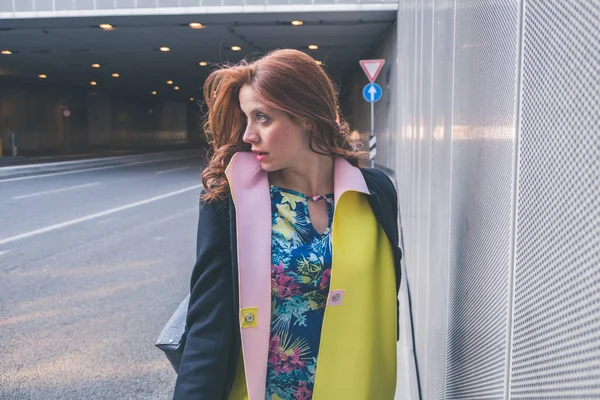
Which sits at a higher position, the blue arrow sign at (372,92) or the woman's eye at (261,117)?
the blue arrow sign at (372,92)

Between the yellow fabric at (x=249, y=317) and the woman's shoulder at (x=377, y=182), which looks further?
the woman's shoulder at (x=377, y=182)

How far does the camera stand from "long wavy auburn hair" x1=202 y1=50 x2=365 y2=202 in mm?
1725

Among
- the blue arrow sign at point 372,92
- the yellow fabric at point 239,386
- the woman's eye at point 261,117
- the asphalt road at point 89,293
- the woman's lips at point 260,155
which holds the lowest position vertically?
the asphalt road at point 89,293

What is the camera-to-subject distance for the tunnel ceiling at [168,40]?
17.6 meters

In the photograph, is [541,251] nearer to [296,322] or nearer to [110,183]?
[296,322]

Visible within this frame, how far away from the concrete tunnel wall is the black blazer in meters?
33.2

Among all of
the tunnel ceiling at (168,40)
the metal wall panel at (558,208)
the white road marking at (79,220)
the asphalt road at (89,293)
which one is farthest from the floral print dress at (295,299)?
the tunnel ceiling at (168,40)

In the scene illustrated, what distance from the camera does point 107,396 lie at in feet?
12.9

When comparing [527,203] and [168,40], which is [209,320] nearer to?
[527,203]

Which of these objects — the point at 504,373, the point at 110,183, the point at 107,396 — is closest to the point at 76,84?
the point at 110,183

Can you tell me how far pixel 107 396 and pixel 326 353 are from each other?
2739mm

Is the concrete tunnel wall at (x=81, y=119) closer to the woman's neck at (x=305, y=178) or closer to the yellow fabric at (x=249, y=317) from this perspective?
the woman's neck at (x=305, y=178)

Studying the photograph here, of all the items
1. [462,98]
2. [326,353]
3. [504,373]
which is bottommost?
[326,353]

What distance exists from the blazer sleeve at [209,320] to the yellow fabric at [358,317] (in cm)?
11
